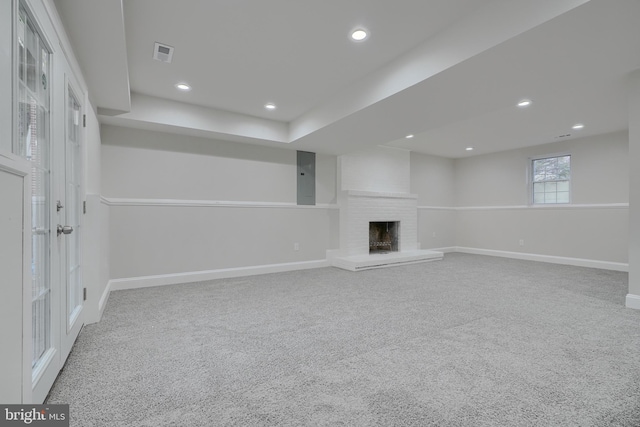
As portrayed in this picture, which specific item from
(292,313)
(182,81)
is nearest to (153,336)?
(292,313)

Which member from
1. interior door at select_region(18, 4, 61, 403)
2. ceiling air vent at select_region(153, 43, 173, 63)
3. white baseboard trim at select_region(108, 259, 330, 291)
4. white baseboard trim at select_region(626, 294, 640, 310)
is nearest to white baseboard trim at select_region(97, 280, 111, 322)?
white baseboard trim at select_region(108, 259, 330, 291)

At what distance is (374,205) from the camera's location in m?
5.98

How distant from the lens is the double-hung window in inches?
231

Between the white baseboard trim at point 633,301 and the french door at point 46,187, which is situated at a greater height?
the french door at point 46,187

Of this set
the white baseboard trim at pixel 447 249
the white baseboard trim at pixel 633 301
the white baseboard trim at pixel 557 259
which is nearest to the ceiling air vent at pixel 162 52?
the white baseboard trim at pixel 633 301

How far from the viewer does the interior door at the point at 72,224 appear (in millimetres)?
1862

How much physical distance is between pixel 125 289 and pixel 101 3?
3.21 metres

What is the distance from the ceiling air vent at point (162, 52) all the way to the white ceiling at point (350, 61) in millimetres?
51

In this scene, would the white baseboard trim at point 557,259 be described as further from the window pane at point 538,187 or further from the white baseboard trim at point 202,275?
the white baseboard trim at point 202,275

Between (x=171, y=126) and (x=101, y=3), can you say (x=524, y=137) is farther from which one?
(x=101, y=3)

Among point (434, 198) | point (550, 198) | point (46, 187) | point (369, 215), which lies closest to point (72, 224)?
point (46, 187)

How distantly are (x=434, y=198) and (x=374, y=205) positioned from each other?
7.52ft

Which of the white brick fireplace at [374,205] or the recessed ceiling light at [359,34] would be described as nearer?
the recessed ceiling light at [359,34]

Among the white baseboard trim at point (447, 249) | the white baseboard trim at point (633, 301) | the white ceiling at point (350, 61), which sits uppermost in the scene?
the white ceiling at point (350, 61)
